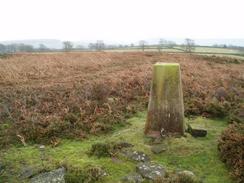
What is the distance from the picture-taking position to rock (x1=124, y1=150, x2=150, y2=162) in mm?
8514

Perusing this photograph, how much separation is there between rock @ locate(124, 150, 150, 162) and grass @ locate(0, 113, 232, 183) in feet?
0.60

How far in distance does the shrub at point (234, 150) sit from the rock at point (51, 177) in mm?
3896

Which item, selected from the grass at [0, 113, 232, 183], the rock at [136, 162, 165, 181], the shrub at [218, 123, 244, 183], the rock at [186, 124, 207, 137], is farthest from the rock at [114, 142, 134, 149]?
the shrub at [218, 123, 244, 183]

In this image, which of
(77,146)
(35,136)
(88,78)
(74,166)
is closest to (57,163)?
(74,166)

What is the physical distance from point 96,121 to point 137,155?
2.92m

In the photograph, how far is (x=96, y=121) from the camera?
11234 millimetres

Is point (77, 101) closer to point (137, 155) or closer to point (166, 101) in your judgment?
point (166, 101)

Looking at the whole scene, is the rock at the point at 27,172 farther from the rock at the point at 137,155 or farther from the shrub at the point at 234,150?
the shrub at the point at 234,150

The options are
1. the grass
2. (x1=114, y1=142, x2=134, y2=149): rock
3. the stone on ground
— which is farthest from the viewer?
(x1=114, y1=142, x2=134, y2=149): rock

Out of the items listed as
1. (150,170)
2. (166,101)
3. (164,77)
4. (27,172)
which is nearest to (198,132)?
(166,101)

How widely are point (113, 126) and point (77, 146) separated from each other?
200 centimetres

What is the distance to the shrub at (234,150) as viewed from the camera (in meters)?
7.63

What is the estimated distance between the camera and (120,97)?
46.8 ft

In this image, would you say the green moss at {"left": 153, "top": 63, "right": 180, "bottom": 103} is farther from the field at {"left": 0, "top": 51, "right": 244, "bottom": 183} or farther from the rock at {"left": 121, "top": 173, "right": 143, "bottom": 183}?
the rock at {"left": 121, "top": 173, "right": 143, "bottom": 183}
